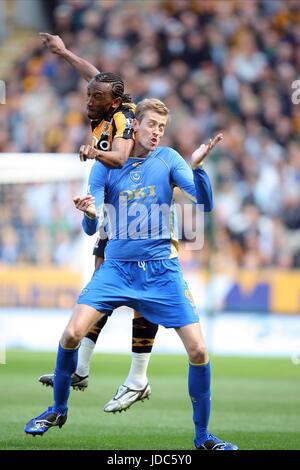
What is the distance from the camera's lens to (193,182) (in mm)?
7230

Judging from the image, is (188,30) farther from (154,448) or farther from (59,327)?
(154,448)

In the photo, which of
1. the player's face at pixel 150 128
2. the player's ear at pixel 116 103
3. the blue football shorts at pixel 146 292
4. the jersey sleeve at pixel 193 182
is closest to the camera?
the jersey sleeve at pixel 193 182

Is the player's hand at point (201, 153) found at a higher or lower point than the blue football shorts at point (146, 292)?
higher

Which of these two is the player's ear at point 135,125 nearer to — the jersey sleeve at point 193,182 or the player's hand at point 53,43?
the jersey sleeve at point 193,182

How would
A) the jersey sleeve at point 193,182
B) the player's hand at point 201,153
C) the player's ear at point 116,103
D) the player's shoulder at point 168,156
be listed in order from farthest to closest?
the player's ear at point 116,103
the player's shoulder at point 168,156
the jersey sleeve at point 193,182
the player's hand at point 201,153

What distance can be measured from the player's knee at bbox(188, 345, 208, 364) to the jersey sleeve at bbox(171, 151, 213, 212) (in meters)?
0.98

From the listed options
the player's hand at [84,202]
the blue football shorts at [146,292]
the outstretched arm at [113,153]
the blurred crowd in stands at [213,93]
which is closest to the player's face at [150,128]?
the outstretched arm at [113,153]

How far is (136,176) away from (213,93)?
1197cm

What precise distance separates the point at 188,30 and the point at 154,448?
13601 millimetres

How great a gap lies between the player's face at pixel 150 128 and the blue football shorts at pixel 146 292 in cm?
86

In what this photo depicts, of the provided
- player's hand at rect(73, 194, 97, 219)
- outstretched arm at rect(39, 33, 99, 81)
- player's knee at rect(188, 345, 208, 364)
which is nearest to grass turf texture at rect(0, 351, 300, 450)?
player's knee at rect(188, 345, 208, 364)

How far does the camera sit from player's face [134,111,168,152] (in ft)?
23.7

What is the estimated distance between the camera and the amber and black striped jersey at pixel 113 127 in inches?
286

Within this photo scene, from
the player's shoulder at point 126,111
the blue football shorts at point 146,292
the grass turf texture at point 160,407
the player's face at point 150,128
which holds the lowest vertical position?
the grass turf texture at point 160,407
